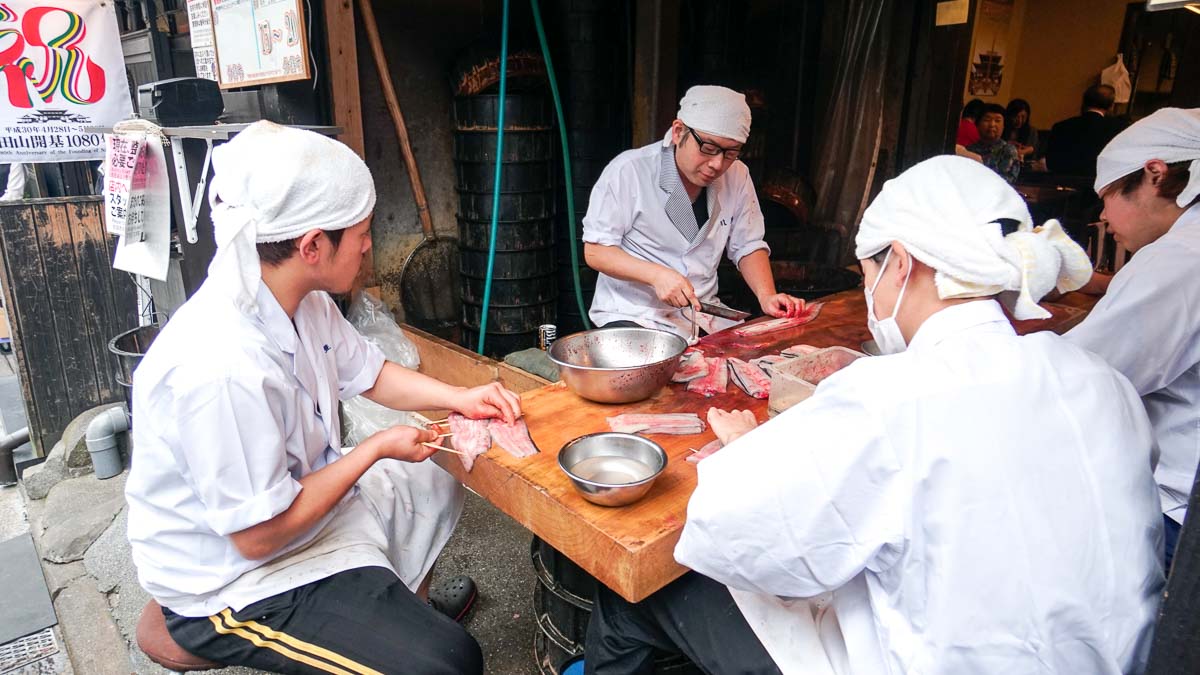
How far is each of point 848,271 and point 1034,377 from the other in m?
3.95

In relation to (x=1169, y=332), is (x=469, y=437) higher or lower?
lower

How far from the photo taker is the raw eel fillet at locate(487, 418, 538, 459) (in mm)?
2182

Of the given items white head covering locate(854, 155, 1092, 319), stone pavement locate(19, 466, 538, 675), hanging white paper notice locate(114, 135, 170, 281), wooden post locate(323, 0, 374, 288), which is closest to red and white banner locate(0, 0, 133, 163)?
hanging white paper notice locate(114, 135, 170, 281)

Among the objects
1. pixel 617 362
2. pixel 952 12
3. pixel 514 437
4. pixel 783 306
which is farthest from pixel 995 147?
pixel 514 437

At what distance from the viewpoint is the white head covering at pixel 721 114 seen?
11.6ft

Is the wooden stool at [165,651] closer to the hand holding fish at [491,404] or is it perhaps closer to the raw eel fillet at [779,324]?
the hand holding fish at [491,404]

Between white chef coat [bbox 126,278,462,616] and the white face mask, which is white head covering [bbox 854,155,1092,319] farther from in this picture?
white chef coat [bbox 126,278,462,616]

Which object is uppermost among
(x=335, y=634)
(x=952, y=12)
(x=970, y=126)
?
(x=952, y=12)

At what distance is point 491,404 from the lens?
2428mm

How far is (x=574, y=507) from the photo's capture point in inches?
73.9

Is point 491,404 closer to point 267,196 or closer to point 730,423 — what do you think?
point 730,423

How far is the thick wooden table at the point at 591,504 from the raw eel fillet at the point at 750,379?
4cm

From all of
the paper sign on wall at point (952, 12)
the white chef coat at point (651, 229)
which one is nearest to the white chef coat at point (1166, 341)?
the white chef coat at point (651, 229)

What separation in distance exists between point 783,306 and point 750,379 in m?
1.16
